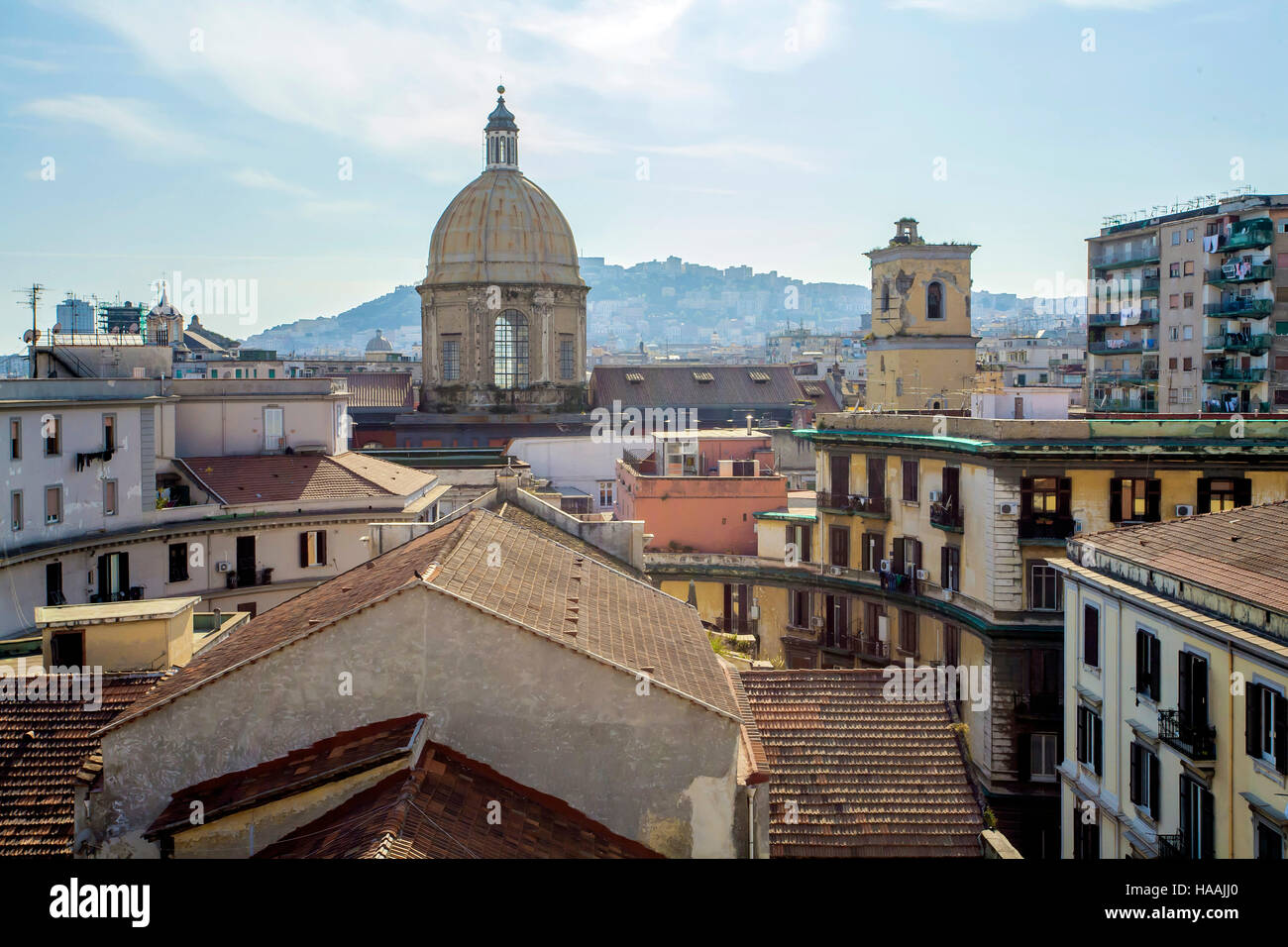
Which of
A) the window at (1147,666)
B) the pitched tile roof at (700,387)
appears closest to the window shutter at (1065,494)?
the window at (1147,666)

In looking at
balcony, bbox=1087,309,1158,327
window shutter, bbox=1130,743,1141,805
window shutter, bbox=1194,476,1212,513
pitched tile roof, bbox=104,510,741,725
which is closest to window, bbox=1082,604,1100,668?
window shutter, bbox=1130,743,1141,805

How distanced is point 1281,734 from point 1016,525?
Result: 16.9 meters

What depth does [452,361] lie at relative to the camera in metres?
84.9

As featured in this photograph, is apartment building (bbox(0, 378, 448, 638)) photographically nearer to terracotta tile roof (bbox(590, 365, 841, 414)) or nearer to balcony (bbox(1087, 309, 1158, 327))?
terracotta tile roof (bbox(590, 365, 841, 414))

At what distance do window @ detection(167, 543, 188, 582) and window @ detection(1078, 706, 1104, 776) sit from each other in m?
29.6

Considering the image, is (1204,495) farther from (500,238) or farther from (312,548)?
(500,238)

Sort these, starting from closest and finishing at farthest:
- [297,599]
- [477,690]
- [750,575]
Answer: [477,690] < [297,599] < [750,575]

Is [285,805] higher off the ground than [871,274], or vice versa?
[871,274]

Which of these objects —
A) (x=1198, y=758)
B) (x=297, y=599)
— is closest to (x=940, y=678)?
(x=1198, y=758)

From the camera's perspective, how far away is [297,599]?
852 inches

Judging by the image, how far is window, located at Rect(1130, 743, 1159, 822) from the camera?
21031 millimetres
